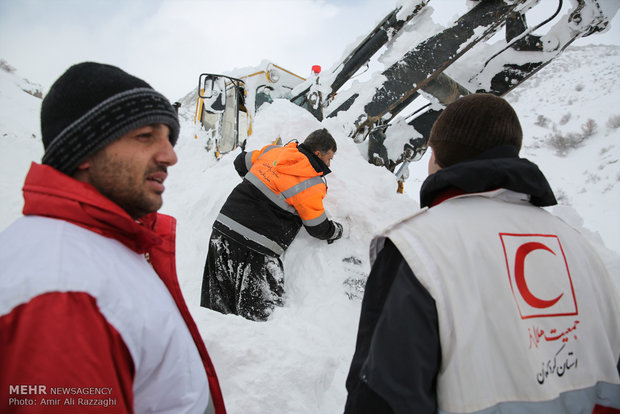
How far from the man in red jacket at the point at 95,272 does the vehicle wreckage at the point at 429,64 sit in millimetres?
3287

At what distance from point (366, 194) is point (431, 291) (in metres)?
3.03

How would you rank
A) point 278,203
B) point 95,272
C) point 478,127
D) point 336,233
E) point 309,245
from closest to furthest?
point 95,272 < point 478,127 < point 278,203 < point 336,233 < point 309,245

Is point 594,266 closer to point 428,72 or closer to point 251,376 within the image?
point 251,376

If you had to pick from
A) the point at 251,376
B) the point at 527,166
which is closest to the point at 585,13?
the point at 527,166

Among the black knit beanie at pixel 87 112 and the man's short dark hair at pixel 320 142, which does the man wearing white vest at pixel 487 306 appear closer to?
the black knit beanie at pixel 87 112

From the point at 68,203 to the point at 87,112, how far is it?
305 millimetres

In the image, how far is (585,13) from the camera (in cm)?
288

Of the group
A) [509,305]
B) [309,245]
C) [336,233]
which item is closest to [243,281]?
[309,245]

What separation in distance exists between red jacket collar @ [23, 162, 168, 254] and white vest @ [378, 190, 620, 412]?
34.6 inches

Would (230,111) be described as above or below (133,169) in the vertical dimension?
above

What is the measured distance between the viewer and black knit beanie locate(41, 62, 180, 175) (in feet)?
2.98

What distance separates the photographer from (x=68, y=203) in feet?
2.68

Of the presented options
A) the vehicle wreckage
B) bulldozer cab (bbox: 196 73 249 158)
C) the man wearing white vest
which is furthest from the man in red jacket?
bulldozer cab (bbox: 196 73 249 158)

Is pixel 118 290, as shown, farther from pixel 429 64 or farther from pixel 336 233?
pixel 429 64
